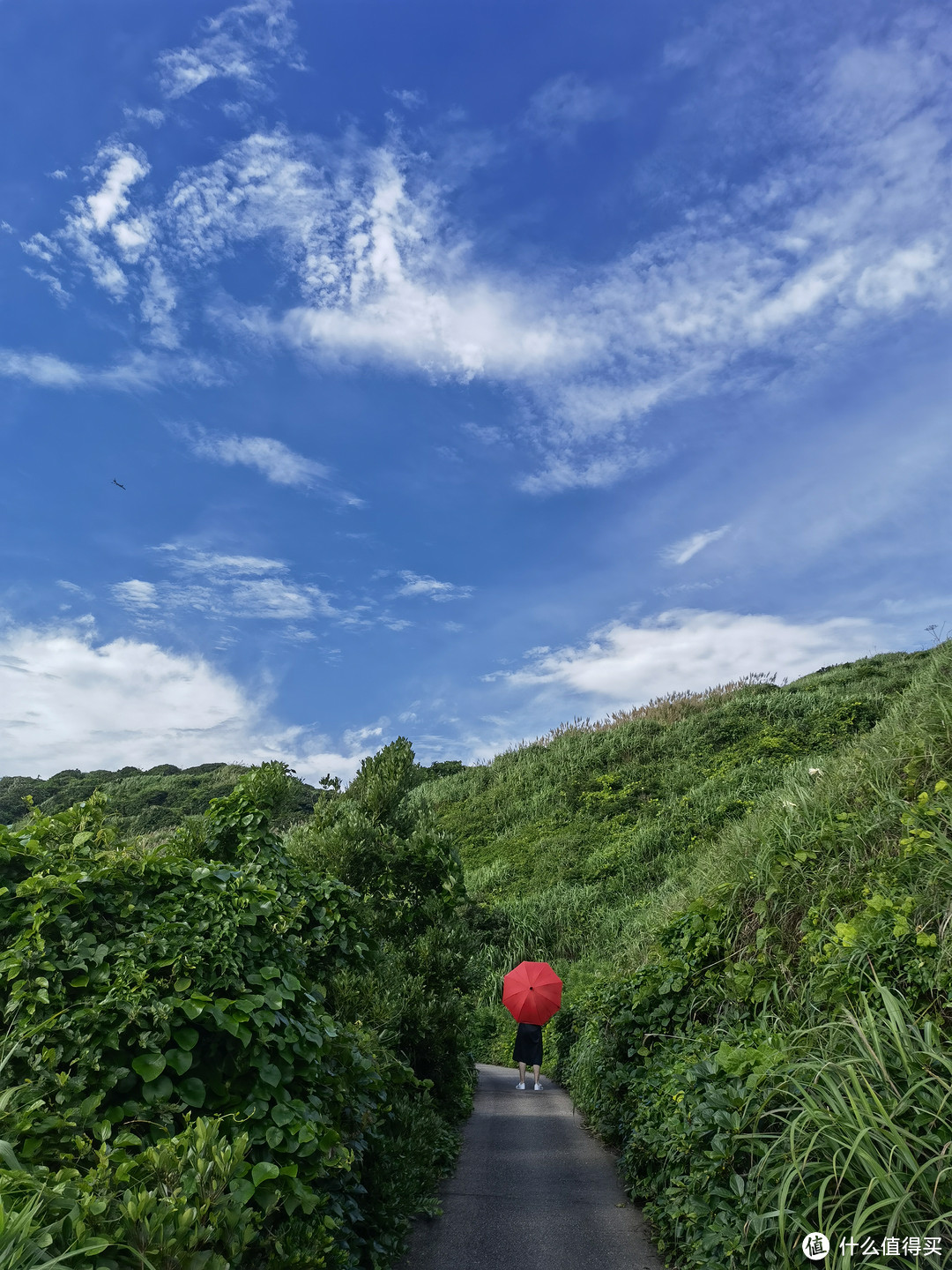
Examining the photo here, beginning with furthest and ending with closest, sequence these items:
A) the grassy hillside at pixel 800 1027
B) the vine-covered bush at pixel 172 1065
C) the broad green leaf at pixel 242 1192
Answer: the grassy hillside at pixel 800 1027 < the broad green leaf at pixel 242 1192 < the vine-covered bush at pixel 172 1065

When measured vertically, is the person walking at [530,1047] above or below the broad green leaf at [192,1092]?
below

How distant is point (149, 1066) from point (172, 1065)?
0.10 meters

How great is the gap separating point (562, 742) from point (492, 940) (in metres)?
11.8

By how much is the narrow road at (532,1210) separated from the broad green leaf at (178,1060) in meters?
3.26

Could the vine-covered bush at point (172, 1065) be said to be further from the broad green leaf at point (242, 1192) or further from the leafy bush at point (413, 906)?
the leafy bush at point (413, 906)

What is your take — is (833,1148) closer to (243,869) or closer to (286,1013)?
(286,1013)

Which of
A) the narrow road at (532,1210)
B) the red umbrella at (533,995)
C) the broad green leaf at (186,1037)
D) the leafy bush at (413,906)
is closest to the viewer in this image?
the broad green leaf at (186,1037)

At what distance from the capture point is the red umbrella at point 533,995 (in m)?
11.1

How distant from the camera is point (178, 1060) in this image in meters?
3.43

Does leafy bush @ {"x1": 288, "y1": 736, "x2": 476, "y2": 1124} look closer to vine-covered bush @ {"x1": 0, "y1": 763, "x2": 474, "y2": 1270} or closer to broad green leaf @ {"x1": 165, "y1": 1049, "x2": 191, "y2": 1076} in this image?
vine-covered bush @ {"x1": 0, "y1": 763, "x2": 474, "y2": 1270}

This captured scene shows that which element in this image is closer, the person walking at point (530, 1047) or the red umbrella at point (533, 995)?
the red umbrella at point (533, 995)

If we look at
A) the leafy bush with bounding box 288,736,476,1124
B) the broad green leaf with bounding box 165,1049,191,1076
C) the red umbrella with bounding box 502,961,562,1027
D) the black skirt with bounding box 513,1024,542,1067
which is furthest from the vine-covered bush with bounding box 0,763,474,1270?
the black skirt with bounding box 513,1024,542,1067

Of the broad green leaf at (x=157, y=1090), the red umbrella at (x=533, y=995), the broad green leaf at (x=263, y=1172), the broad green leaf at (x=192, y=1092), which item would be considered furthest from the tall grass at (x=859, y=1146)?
the red umbrella at (x=533, y=995)

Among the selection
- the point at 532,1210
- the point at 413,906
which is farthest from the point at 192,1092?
the point at 413,906
